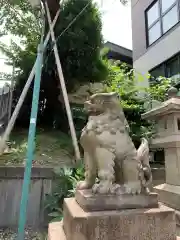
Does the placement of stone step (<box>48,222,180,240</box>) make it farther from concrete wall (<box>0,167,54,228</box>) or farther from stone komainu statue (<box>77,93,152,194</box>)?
concrete wall (<box>0,167,54,228</box>)

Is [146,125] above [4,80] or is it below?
below

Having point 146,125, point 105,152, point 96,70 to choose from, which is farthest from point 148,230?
point 96,70

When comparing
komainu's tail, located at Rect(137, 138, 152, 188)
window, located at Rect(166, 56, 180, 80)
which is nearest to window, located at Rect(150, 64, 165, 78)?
window, located at Rect(166, 56, 180, 80)

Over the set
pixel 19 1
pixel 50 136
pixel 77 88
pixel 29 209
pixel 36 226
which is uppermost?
pixel 19 1

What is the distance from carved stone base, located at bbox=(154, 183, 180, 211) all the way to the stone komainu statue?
1136 millimetres

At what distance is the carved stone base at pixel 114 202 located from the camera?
1471 millimetres

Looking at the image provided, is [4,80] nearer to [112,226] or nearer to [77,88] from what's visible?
[77,88]

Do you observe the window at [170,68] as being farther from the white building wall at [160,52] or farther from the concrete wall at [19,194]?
the concrete wall at [19,194]

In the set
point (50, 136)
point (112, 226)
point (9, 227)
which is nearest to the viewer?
point (112, 226)

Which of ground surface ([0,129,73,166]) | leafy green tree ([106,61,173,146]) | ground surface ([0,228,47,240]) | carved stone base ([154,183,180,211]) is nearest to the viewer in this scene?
carved stone base ([154,183,180,211])

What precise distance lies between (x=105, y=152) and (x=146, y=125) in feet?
14.5

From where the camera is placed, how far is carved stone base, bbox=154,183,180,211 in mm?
2541

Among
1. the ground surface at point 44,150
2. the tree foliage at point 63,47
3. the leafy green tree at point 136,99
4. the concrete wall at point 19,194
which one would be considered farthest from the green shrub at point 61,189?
the tree foliage at point 63,47

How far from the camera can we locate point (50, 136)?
18.8 feet
